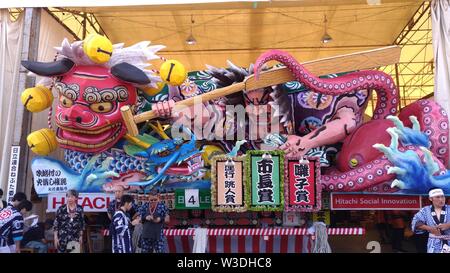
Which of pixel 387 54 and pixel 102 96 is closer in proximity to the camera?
pixel 102 96

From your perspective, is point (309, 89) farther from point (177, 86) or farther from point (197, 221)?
point (197, 221)

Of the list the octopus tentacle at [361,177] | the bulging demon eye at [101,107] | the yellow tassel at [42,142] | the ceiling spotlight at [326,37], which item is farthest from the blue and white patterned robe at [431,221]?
the ceiling spotlight at [326,37]

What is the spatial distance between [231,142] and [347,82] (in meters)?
2.14

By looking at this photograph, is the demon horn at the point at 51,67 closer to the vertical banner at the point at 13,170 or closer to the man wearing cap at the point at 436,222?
the vertical banner at the point at 13,170

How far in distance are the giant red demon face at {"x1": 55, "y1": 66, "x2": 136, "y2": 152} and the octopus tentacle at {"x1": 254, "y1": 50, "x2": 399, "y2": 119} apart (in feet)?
7.37

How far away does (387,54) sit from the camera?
28.1ft

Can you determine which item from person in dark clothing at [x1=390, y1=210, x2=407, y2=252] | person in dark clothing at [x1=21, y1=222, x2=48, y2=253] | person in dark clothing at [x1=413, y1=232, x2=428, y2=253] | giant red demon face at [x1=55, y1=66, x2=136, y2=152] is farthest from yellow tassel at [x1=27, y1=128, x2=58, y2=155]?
person in dark clothing at [x1=413, y1=232, x2=428, y2=253]

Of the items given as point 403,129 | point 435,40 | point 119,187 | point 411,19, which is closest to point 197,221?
point 119,187

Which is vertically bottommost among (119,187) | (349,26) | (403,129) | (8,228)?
(8,228)

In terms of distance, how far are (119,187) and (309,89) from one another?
3.43 m

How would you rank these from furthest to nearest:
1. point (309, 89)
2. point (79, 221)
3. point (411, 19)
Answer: point (411, 19) < point (309, 89) < point (79, 221)

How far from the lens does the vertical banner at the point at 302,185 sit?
7.76 m

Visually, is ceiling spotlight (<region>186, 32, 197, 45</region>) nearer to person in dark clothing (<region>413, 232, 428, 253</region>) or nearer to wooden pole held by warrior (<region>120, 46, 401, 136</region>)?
wooden pole held by warrior (<region>120, 46, 401, 136</region>)

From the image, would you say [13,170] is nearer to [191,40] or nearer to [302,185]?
[302,185]
